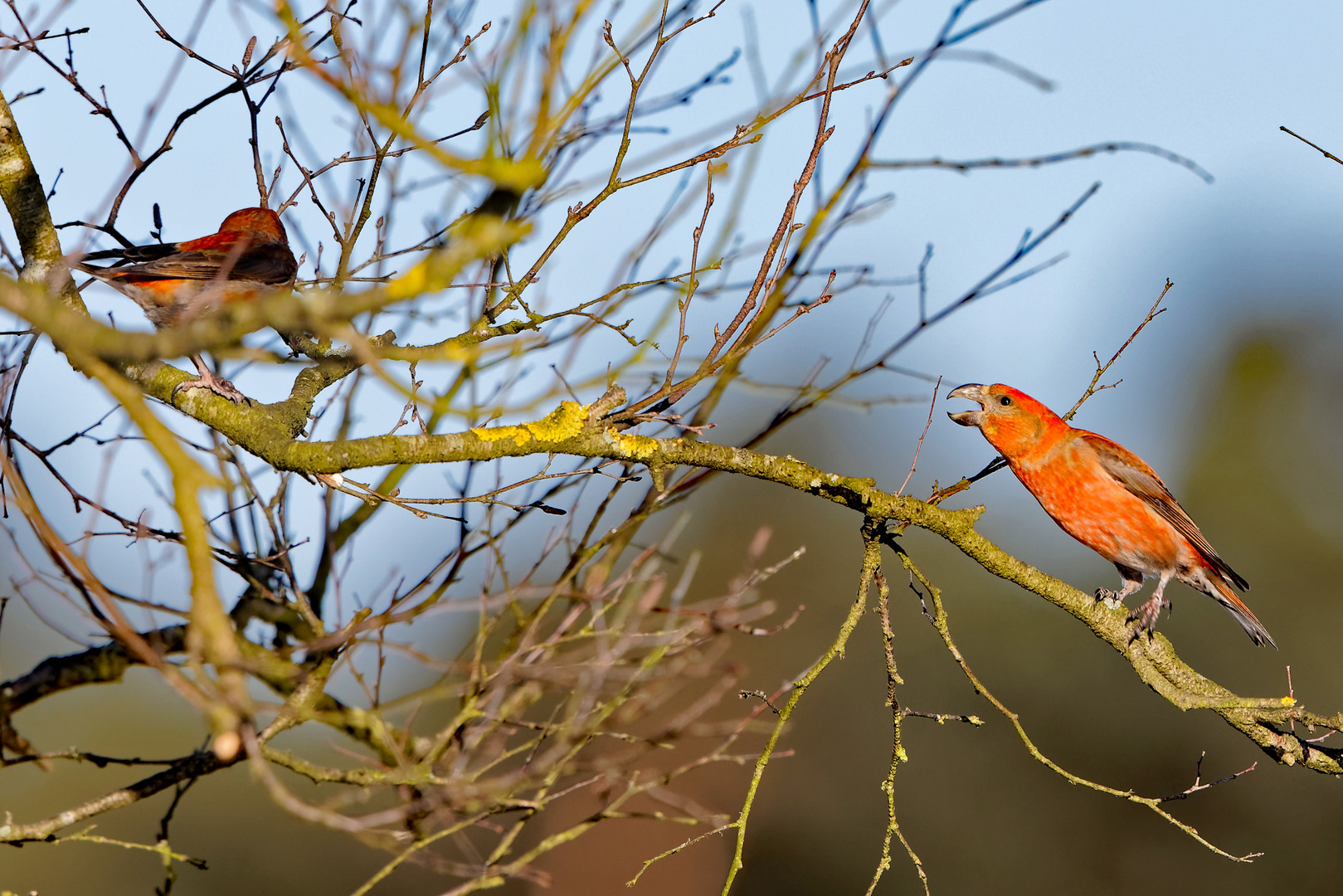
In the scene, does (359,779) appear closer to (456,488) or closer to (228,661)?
(456,488)

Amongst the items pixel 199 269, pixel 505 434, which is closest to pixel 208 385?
pixel 505 434

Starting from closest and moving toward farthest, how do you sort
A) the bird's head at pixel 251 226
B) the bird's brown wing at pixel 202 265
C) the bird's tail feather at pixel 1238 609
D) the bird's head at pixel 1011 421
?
the bird's brown wing at pixel 202 265
the bird's head at pixel 1011 421
the bird's tail feather at pixel 1238 609
the bird's head at pixel 251 226

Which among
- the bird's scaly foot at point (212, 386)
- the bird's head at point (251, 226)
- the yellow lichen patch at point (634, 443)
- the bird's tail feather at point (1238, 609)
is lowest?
the bird's tail feather at point (1238, 609)

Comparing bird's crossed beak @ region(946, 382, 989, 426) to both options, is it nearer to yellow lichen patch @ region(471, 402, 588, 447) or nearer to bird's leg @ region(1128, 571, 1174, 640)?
bird's leg @ region(1128, 571, 1174, 640)

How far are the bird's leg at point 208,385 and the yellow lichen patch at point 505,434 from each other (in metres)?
0.76

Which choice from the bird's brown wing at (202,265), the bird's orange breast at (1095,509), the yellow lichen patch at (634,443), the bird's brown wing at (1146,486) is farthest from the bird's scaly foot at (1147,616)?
the bird's brown wing at (202,265)

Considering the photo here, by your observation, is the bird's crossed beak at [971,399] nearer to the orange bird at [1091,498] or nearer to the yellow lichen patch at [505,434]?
the orange bird at [1091,498]

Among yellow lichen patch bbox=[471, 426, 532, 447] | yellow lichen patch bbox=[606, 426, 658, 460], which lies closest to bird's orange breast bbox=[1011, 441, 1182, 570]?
yellow lichen patch bbox=[606, 426, 658, 460]

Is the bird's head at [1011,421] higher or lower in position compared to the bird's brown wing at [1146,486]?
higher

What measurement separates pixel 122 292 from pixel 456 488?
5.73ft

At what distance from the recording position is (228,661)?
1502 millimetres

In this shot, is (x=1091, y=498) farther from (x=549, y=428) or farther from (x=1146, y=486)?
(x=549, y=428)

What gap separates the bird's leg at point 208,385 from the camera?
2.84 metres

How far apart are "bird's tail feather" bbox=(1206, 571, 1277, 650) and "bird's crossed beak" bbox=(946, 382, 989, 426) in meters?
1.46
